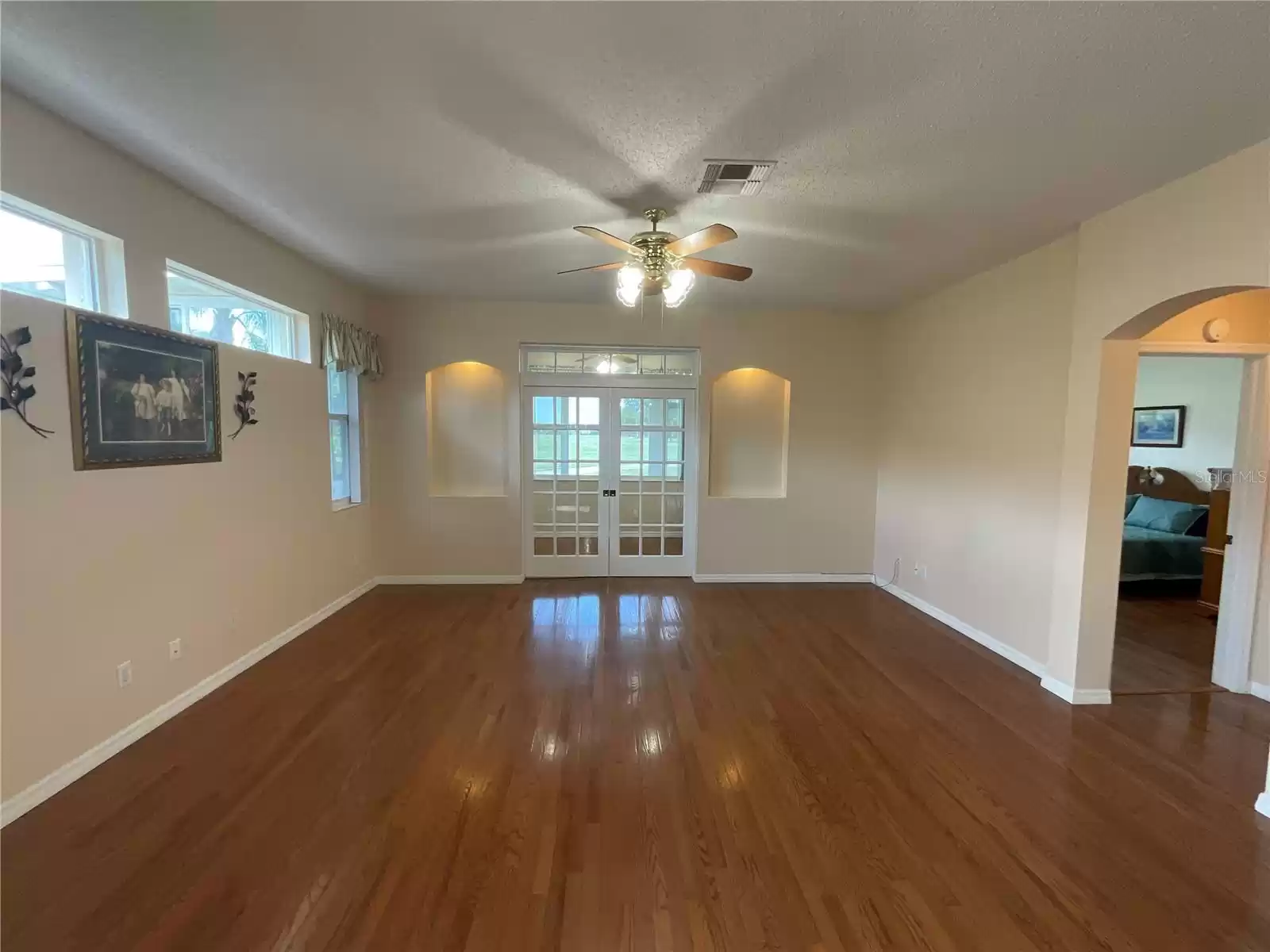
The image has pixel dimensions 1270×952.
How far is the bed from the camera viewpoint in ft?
16.9

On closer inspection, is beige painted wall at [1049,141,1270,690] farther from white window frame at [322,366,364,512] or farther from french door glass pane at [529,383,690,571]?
white window frame at [322,366,364,512]

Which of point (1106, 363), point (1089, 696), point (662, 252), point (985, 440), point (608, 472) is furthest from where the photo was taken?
point (608, 472)

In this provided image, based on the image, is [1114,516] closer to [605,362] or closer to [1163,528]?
[1163,528]

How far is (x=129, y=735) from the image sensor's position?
2568 mm

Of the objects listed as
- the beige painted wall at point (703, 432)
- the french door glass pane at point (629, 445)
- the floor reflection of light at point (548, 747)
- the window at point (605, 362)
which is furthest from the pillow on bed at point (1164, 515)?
the floor reflection of light at point (548, 747)

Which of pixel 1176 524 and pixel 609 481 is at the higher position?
pixel 609 481

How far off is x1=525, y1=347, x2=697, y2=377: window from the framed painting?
2.83m

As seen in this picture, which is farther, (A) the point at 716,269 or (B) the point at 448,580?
(B) the point at 448,580

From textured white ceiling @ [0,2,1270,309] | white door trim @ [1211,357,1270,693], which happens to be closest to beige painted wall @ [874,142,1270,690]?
white door trim @ [1211,357,1270,693]

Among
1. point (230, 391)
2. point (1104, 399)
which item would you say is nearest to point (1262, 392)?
point (1104, 399)

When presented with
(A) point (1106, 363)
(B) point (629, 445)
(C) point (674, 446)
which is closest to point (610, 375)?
(B) point (629, 445)

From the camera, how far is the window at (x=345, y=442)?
15.6ft

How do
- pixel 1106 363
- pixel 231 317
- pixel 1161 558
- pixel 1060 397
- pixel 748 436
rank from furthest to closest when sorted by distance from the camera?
pixel 748 436 → pixel 1161 558 → pixel 231 317 → pixel 1060 397 → pixel 1106 363

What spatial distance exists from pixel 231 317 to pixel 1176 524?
852 cm
